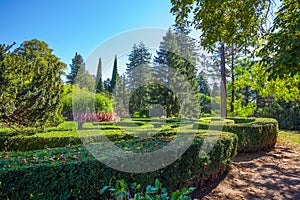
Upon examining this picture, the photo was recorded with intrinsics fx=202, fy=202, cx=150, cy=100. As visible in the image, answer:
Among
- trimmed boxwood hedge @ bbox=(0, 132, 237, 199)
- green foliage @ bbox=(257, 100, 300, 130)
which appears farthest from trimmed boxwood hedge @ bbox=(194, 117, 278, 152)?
green foliage @ bbox=(257, 100, 300, 130)

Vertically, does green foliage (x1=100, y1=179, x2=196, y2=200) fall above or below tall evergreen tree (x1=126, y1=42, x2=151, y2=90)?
below

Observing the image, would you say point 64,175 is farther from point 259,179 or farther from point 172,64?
point 172,64

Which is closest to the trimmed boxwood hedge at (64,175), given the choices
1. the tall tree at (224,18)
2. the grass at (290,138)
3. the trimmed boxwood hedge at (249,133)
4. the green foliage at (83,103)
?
the tall tree at (224,18)

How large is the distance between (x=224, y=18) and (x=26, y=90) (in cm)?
391

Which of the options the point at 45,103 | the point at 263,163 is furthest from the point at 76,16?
the point at 263,163

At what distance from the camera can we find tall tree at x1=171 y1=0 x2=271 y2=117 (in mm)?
3979

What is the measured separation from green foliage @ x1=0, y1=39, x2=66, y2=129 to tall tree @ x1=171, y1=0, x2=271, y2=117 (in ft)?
9.19

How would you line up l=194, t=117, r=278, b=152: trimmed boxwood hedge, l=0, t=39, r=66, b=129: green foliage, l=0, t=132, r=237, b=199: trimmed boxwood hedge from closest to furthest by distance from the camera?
l=0, t=132, r=237, b=199: trimmed boxwood hedge, l=0, t=39, r=66, b=129: green foliage, l=194, t=117, r=278, b=152: trimmed boxwood hedge

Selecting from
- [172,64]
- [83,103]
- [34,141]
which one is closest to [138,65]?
[172,64]

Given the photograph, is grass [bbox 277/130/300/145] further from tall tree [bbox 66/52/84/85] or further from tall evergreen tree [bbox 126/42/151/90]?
tall tree [bbox 66/52/84/85]

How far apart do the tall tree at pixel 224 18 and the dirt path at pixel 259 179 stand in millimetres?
2691

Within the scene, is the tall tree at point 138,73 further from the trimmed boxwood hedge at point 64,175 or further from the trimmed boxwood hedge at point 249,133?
the trimmed boxwood hedge at point 64,175

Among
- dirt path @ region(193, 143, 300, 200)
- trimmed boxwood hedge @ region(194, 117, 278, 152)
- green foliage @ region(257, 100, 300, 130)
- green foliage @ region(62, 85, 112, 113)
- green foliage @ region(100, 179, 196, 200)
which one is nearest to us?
green foliage @ region(100, 179, 196, 200)

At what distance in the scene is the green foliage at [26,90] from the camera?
9.26ft
